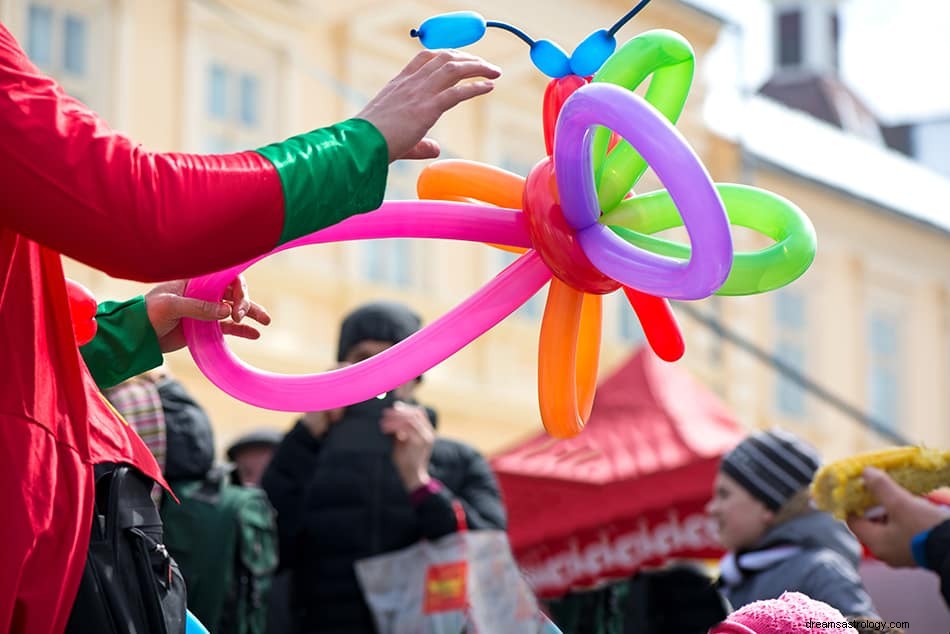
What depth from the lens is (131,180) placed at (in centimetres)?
190

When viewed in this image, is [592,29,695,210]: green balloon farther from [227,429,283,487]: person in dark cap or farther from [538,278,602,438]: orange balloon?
[227,429,283,487]: person in dark cap

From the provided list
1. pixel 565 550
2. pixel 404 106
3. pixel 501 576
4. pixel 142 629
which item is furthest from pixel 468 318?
pixel 565 550

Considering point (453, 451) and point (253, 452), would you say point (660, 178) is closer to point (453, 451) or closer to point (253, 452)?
point (453, 451)

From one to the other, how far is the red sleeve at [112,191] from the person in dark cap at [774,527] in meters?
2.79

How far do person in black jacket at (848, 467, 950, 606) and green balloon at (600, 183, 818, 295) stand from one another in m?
1.32

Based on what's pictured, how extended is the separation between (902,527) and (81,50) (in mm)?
9130

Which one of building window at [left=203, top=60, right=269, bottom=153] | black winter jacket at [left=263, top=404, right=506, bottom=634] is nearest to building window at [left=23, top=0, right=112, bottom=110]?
building window at [left=203, top=60, right=269, bottom=153]

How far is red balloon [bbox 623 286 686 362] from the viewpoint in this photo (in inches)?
104

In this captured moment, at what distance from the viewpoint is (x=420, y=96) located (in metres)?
2.09

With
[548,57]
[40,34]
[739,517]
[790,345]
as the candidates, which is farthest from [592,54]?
[790,345]

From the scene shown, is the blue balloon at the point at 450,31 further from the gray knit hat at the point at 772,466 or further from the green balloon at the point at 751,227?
the gray knit hat at the point at 772,466

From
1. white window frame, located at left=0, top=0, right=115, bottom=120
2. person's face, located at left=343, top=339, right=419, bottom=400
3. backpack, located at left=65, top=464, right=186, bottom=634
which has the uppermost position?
backpack, located at left=65, top=464, right=186, bottom=634

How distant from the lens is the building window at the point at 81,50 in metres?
11.6

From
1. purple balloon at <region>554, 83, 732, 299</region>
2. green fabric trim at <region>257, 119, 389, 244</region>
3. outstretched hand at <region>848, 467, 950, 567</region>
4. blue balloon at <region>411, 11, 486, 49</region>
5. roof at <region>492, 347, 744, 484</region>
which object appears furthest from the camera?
roof at <region>492, 347, 744, 484</region>
